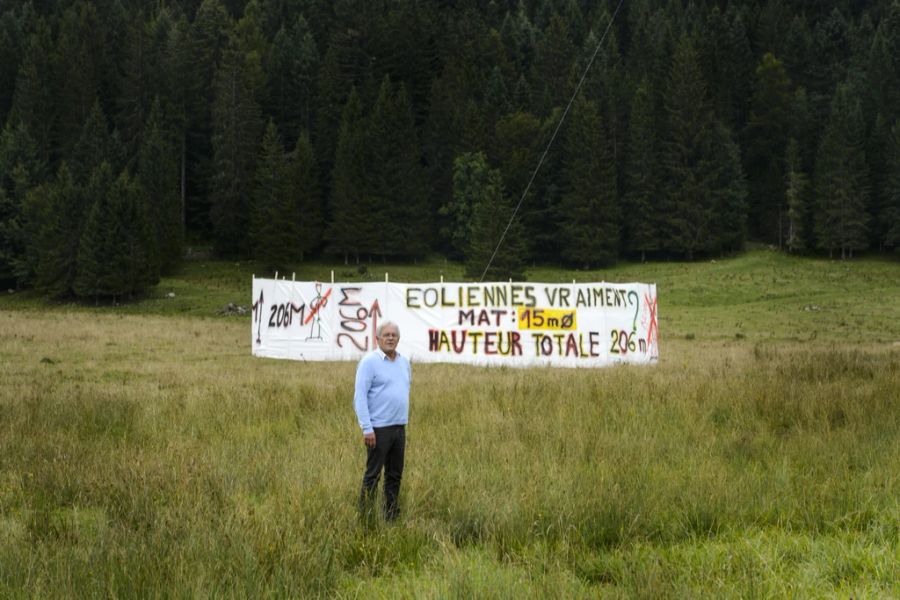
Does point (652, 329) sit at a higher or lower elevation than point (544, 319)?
lower

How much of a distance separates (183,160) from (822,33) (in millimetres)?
76998

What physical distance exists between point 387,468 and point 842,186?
75018 millimetres

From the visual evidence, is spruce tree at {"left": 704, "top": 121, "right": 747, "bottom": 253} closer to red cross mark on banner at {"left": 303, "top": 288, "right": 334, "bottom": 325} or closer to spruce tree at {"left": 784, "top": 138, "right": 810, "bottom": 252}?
spruce tree at {"left": 784, "top": 138, "right": 810, "bottom": 252}

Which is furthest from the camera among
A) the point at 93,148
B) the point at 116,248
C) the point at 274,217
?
the point at 93,148

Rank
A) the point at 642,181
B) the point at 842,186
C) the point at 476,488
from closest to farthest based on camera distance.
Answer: the point at 476,488
the point at 842,186
the point at 642,181

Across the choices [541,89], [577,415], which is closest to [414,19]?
[541,89]

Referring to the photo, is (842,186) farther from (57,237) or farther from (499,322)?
(57,237)

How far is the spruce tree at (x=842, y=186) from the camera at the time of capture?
70.6m

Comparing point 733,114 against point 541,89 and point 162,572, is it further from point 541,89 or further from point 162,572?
point 162,572

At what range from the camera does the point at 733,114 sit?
93875 millimetres

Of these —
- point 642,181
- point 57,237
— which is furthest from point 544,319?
point 642,181

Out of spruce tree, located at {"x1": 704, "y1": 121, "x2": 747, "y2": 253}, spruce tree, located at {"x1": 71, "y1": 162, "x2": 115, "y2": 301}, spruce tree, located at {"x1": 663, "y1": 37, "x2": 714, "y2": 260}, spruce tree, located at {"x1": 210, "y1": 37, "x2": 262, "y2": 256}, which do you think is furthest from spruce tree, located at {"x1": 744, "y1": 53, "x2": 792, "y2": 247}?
spruce tree, located at {"x1": 71, "y1": 162, "x2": 115, "y2": 301}

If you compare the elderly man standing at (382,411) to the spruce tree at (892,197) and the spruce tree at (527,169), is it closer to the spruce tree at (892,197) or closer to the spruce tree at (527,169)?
the spruce tree at (527,169)

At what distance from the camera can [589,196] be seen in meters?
76.0
